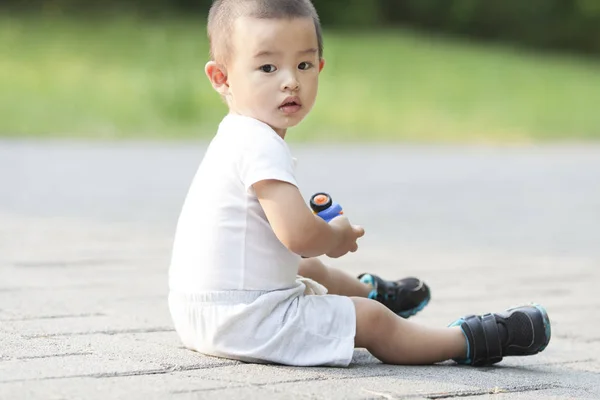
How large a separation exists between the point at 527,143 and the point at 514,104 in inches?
115

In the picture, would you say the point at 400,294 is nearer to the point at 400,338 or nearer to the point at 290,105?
the point at 400,338

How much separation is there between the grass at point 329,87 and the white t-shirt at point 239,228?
344 inches

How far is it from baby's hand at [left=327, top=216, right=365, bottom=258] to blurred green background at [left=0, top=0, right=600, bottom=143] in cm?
891

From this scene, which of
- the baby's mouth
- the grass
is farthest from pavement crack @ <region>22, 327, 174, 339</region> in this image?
the grass

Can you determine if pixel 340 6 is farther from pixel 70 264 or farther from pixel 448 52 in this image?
pixel 70 264

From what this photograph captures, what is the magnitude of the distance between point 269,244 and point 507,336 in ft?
1.87

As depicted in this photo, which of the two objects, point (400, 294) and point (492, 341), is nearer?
point (492, 341)

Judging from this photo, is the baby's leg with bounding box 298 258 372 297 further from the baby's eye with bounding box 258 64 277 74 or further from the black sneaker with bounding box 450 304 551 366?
the baby's eye with bounding box 258 64 277 74

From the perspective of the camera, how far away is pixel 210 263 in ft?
8.05

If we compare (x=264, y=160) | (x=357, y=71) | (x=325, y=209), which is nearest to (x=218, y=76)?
(x=264, y=160)

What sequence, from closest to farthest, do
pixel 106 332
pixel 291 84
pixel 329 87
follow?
1. pixel 291 84
2. pixel 106 332
3. pixel 329 87

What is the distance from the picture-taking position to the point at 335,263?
4238 millimetres

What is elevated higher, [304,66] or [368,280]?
[304,66]

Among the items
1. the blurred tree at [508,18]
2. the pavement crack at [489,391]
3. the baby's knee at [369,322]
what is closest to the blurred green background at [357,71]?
the blurred tree at [508,18]
